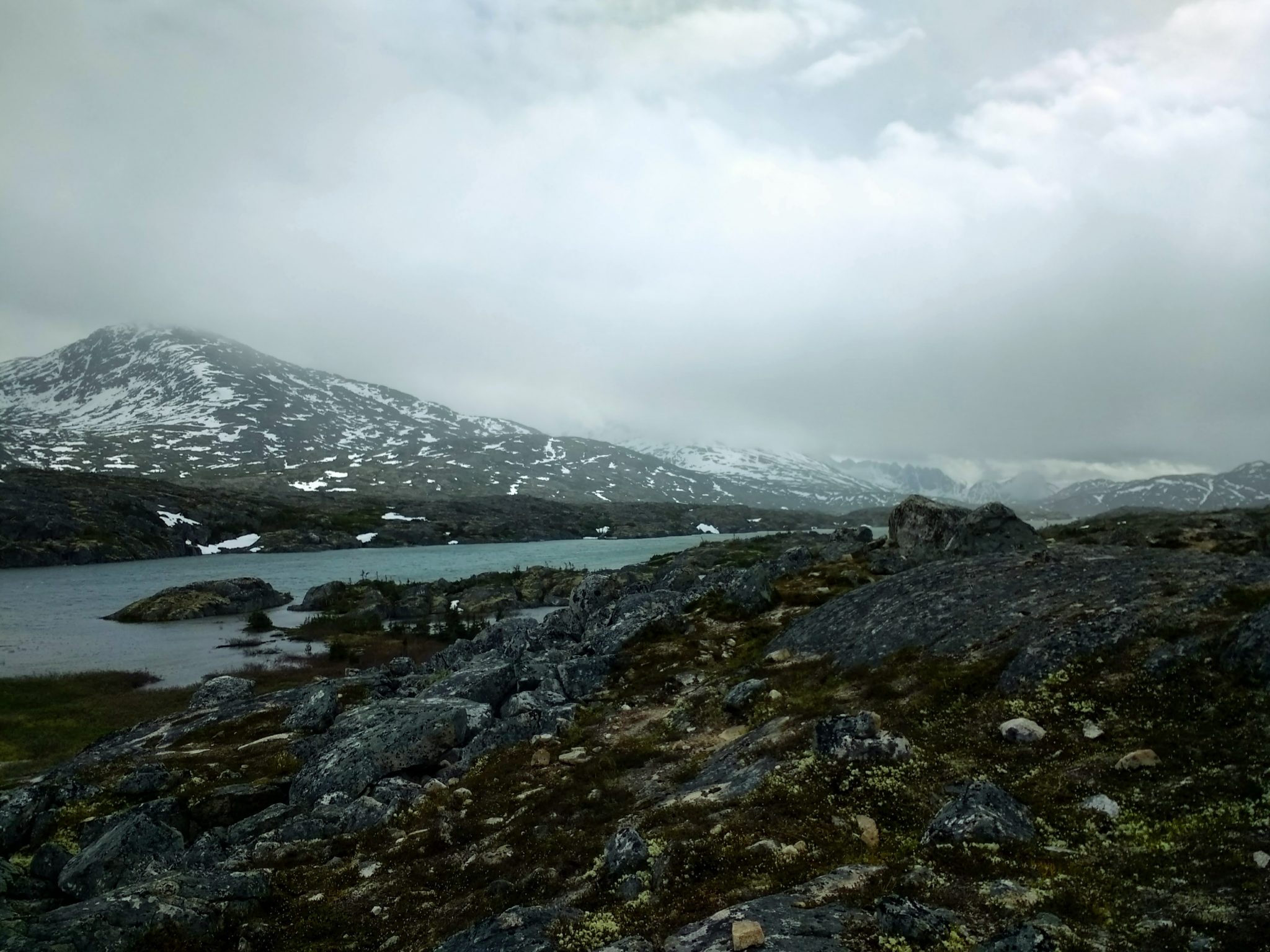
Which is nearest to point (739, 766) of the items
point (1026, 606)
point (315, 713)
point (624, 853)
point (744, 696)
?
point (624, 853)

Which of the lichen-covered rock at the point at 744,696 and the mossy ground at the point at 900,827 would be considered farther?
the lichen-covered rock at the point at 744,696

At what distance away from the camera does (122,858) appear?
58.7ft

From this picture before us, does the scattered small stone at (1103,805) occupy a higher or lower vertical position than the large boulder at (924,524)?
lower

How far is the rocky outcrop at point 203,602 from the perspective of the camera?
95750 mm

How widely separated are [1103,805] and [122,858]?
22.9 metres

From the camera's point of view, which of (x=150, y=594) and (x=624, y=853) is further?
(x=150, y=594)

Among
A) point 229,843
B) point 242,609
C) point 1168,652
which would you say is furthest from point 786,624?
point 242,609

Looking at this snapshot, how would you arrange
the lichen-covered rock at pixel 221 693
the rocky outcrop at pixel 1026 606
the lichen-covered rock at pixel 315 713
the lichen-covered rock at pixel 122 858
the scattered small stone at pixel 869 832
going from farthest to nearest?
the lichen-covered rock at pixel 221 693, the lichen-covered rock at pixel 315 713, the rocky outcrop at pixel 1026 606, the lichen-covered rock at pixel 122 858, the scattered small stone at pixel 869 832

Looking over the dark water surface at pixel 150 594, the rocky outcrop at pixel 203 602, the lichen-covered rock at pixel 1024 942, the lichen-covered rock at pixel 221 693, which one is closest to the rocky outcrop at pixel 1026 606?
the lichen-covered rock at pixel 1024 942

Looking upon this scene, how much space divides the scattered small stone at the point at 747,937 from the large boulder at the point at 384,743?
1758cm

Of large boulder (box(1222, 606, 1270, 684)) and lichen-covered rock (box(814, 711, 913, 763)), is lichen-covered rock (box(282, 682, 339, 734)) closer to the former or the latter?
lichen-covered rock (box(814, 711, 913, 763))

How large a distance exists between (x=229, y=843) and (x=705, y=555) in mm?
117906

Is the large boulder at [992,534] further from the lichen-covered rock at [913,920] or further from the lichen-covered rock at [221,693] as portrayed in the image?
the lichen-covered rock at [221,693]

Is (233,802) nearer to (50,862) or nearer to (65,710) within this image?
(50,862)
